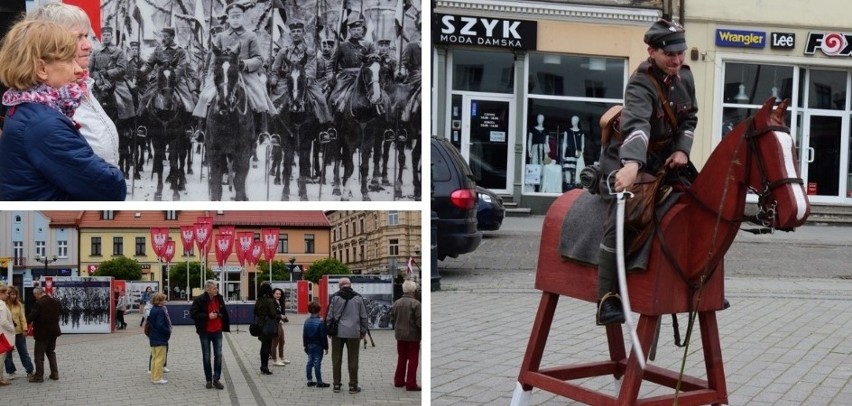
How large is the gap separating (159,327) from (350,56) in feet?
9.12

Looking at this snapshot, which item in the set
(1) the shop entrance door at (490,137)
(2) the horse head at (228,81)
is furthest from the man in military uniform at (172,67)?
(1) the shop entrance door at (490,137)

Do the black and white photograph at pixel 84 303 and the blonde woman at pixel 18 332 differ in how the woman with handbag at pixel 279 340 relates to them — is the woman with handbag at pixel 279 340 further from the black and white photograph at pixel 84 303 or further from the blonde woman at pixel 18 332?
the blonde woman at pixel 18 332

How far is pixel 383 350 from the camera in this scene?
380cm

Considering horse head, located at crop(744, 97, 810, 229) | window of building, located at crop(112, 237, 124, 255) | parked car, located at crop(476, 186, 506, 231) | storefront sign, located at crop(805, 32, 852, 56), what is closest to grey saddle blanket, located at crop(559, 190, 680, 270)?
horse head, located at crop(744, 97, 810, 229)

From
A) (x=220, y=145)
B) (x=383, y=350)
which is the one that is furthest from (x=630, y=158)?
(x=220, y=145)

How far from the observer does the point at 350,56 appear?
606 centimetres

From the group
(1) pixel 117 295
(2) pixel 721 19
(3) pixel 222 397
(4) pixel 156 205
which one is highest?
(2) pixel 721 19

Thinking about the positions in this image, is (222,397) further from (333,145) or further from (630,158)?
(333,145)

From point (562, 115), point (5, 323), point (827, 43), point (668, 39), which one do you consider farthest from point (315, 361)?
point (827, 43)

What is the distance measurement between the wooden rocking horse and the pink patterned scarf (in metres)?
2.50

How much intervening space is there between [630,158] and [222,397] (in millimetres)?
2045

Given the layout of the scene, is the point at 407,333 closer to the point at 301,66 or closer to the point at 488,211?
the point at 301,66

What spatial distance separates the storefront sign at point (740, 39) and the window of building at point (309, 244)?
62.9ft

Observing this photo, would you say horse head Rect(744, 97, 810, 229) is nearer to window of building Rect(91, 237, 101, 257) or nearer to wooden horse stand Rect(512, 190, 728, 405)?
wooden horse stand Rect(512, 190, 728, 405)
